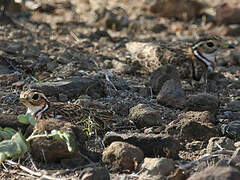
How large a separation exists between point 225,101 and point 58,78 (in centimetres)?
206

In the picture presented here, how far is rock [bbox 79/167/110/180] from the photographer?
380 centimetres

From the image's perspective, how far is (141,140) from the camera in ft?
14.5

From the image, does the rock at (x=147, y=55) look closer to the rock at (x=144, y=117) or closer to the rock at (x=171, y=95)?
the rock at (x=171, y=95)

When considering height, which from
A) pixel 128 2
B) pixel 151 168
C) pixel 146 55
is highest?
pixel 128 2

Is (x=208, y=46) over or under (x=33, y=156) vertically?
over

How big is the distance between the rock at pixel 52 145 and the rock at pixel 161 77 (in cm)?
229

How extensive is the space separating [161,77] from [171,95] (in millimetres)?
535

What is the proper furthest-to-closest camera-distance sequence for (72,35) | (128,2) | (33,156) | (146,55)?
(128,2) < (72,35) < (146,55) < (33,156)

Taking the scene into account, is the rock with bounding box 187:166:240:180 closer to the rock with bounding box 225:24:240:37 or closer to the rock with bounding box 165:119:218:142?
the rock with bounding box 165:119:218:142

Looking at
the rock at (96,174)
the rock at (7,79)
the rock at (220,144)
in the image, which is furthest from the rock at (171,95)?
the rock at (96,174)

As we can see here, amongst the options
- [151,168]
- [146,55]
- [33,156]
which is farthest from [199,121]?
[146,55]

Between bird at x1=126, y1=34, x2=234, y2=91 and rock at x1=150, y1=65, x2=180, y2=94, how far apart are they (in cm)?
72

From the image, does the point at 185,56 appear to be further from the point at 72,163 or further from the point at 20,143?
the point at 20,143

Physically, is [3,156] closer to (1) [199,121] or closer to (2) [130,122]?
(2) [130,122]
